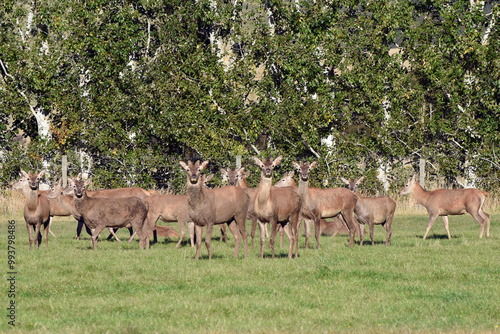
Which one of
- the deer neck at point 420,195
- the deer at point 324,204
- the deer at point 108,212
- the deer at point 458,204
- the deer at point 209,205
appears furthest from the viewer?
the deer neck at point 420,195

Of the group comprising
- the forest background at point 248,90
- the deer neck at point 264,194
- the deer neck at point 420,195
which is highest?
the forest background at point 248,90

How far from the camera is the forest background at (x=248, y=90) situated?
3234 centimetres

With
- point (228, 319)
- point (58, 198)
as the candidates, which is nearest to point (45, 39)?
point (58, 198)

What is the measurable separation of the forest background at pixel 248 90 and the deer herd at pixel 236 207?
400 inches

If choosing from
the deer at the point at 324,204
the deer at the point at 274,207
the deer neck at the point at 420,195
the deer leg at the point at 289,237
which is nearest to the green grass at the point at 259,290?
the deer leg at the point at 289,237

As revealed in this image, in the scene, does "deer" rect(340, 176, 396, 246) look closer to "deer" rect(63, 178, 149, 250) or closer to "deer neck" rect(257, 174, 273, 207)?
"deer neck" rect(257, 174, 273, 207)

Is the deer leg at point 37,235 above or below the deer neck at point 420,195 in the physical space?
below

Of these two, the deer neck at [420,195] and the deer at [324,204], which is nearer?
the deer at [324,204]

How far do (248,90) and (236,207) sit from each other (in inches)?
693

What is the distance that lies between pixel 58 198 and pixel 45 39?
42.1 feet

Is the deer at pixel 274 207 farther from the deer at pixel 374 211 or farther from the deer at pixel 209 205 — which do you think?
the deer at pixel 374 211

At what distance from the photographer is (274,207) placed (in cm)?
1642

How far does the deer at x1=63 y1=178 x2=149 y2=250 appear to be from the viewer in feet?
59.3

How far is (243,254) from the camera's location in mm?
17062
